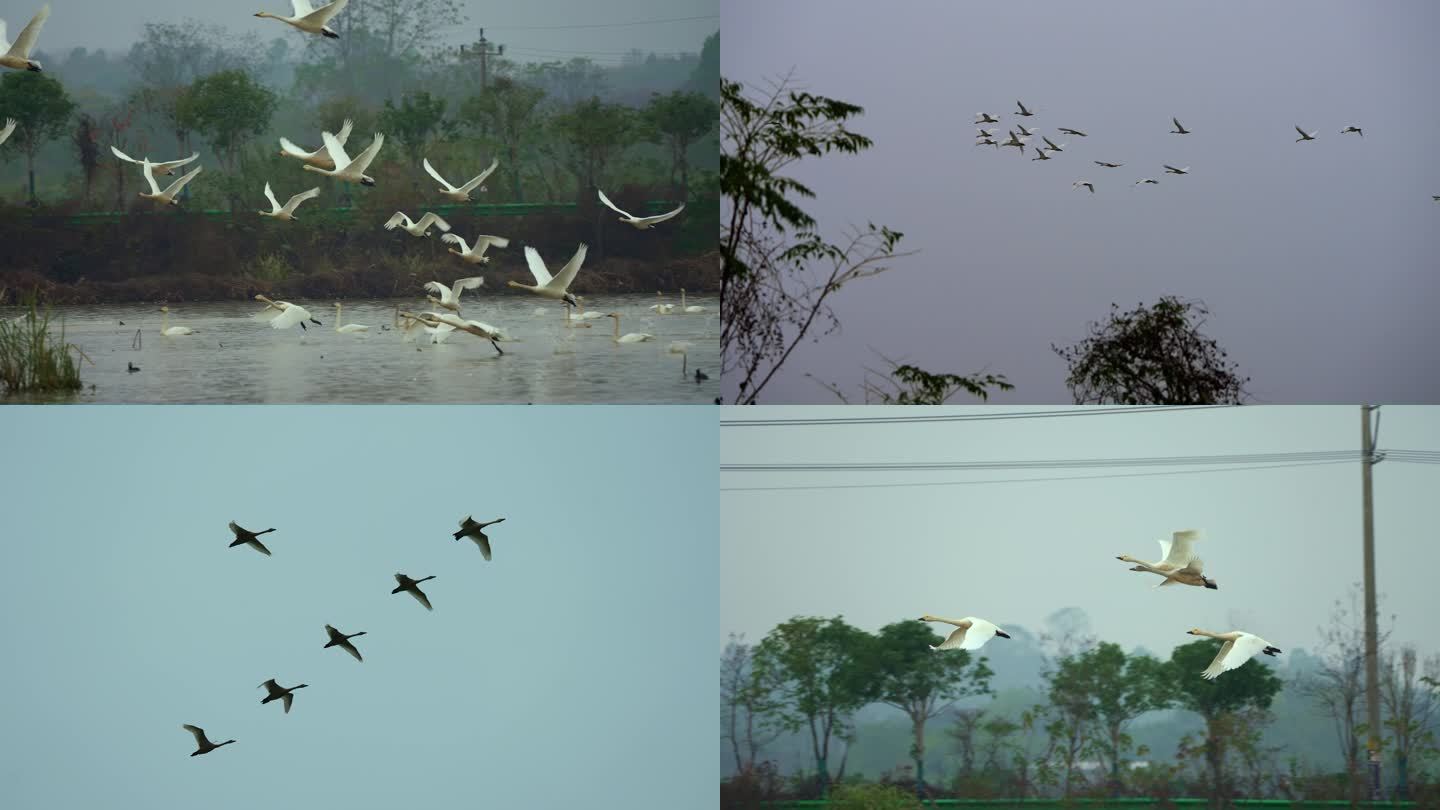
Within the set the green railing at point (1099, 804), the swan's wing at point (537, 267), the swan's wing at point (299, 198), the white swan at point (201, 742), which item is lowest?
the green railing at point (1099, 804)

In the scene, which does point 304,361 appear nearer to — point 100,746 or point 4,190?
point 4,190

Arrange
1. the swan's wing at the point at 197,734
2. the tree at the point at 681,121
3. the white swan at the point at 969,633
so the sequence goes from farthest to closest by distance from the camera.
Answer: the white swan at the point at 969,633 < the swan's wing at the point at 197,734 < the tree at the point at 681,121

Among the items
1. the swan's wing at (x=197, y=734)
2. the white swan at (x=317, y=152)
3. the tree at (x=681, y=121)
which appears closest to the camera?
the tree at (x=681, y=121)

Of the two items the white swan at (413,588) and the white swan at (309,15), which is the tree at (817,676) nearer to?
the white swan at (413,588)

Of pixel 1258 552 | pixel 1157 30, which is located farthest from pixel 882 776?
pixel 1157 30

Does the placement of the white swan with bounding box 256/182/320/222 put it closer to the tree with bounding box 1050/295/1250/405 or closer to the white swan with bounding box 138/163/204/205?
the white swan with bounding box 138/163/204/205

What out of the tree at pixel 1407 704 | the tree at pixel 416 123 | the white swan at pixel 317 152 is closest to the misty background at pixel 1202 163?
the tree at pixel 1407 704

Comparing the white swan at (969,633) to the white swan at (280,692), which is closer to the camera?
the white swan at (280,692)

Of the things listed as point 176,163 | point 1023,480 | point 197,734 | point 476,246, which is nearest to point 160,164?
point 176,163
